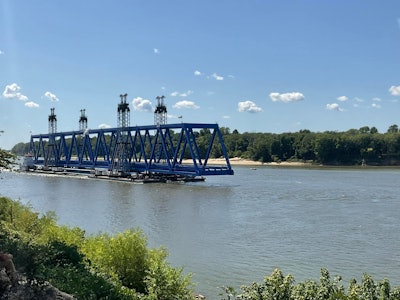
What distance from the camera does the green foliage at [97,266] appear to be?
9.26 m

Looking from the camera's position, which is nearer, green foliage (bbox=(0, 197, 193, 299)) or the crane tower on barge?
green foliage (bbox=(0, 197, 193, 299))

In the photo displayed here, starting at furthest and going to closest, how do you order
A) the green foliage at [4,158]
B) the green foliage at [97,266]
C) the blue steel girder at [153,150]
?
the blue steel girder at [153,150] → the green foliage at [4,158] → the green foliage at [97,266]

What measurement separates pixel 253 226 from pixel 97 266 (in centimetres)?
1725

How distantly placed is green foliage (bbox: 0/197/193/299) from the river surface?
3.18m

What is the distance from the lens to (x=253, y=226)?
29234 millimetres

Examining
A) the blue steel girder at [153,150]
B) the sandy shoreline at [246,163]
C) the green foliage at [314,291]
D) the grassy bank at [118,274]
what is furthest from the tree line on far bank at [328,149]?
the green foliage at [314,291]

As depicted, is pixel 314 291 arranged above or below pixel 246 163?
below

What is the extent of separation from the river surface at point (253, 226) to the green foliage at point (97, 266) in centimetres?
318

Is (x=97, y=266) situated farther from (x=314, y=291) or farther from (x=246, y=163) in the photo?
(x=246, y=163)

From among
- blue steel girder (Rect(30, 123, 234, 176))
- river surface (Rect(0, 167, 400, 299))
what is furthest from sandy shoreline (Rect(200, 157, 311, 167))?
river surface (Rect(0, 167, 400, 299))

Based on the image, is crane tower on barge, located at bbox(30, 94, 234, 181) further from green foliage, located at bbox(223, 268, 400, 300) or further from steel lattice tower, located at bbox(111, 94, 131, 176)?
green foliage, located at bbox(223, 268, 400, 300)

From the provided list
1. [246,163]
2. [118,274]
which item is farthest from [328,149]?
[118,274]

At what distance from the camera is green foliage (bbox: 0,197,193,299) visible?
30.4ft

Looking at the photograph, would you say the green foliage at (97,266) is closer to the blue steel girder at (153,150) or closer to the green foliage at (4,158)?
the green foliage at (4,158)
